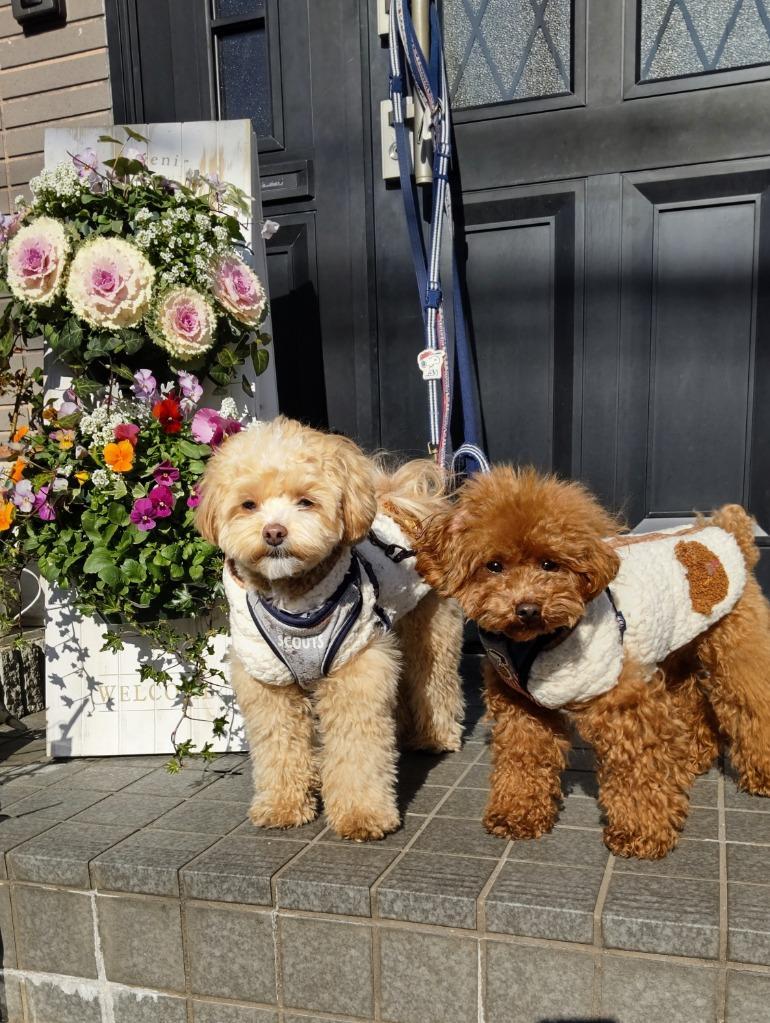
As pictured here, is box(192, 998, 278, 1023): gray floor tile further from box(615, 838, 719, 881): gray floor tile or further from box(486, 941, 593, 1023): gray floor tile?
box(615, 838, 719, 881): gray floor tile

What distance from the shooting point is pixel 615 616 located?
221cm

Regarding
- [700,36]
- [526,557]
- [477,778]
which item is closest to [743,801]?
[477,778]

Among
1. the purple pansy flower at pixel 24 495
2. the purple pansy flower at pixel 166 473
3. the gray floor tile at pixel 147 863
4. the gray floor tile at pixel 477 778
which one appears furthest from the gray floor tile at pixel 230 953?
the purple pansy flower at pixel 24 495

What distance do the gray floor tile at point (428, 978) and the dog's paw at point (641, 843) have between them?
0.46 m

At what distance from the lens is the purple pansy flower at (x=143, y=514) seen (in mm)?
2809

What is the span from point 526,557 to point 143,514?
4.70 feet

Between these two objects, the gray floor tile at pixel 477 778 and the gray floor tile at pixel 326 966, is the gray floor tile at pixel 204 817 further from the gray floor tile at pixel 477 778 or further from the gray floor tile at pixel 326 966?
the gray floor tile at pixel 477 778

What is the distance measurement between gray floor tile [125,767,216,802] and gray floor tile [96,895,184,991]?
0.44m

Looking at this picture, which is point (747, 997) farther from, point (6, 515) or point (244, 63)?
point (244, 63)

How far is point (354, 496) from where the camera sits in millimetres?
2215

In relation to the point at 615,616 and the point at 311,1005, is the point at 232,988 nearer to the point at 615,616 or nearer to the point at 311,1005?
the point at 311,1005

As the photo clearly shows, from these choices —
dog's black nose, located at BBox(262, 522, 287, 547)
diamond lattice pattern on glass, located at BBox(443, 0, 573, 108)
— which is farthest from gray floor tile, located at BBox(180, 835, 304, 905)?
diamond lattice pattern on glass, located at BBox(443, 0, 573, 108)

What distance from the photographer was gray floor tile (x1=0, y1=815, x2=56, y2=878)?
8.00ft

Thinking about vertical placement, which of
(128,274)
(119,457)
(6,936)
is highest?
(128,274)
